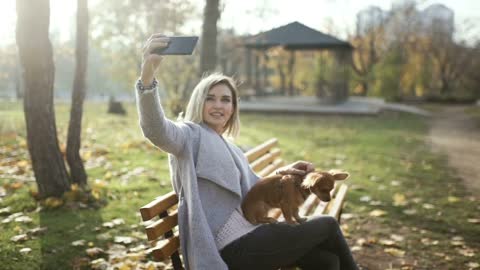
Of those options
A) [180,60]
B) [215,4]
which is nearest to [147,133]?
[215,4]

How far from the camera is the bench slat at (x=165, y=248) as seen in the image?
2.45m

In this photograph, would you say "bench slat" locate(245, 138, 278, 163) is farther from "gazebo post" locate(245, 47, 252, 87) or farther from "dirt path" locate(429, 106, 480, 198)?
"gazebo post" locate(245, 47, 252, 87)

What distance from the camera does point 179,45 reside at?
2.38 metres

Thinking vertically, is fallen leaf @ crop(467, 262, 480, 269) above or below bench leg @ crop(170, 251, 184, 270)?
below

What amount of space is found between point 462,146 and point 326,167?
5.24m

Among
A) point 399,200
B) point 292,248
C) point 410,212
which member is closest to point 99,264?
point 292,248

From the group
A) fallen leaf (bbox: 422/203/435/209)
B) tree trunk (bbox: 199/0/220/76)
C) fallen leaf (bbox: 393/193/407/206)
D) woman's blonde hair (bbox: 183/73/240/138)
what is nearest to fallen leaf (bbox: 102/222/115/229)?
woman's blonde hair (bbox: 183/73/240/138)

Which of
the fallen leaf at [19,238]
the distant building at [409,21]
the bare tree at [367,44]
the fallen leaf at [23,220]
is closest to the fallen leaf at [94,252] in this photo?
the fallen leaf at [19,238]

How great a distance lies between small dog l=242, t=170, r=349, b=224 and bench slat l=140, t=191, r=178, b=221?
0.42m

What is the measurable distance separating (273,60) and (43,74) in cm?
2615

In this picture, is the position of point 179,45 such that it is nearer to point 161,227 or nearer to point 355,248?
point 161,227

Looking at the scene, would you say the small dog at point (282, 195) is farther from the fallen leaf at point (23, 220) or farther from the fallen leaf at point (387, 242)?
the fallen leaf at point (23, 220)

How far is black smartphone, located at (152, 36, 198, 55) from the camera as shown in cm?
236

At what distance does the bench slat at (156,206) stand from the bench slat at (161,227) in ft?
0.16
